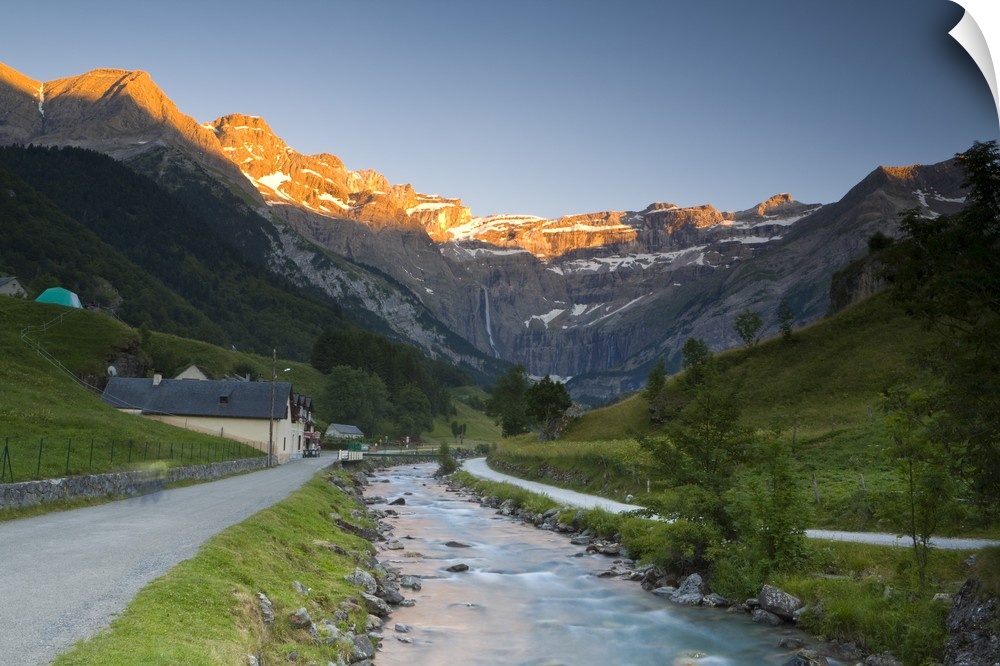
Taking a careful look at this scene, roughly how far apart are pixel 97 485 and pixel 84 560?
16.5 metres

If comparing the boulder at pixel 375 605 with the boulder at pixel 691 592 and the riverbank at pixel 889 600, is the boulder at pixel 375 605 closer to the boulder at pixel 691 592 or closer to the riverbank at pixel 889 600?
the boulder at pixel 691 592

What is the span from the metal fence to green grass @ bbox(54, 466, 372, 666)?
33.8 feet

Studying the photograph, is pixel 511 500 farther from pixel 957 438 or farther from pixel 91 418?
pixel 957 438

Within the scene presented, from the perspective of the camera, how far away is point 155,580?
15.2 meters

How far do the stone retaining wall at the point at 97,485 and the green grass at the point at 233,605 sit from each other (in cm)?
841

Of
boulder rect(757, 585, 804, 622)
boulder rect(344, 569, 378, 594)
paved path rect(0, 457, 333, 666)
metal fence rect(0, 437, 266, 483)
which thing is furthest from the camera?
metal fence rect(0, 437, 266, 483)

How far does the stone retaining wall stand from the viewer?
2520 centimetres

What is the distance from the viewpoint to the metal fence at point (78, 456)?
2830cm

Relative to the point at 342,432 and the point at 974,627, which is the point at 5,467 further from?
the point at 342,432

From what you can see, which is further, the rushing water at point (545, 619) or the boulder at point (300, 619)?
the rushing water at point (545, 619)

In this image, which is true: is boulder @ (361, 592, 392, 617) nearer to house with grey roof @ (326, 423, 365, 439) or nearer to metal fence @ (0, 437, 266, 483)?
metal fence @ (0, 437, 266, 483)

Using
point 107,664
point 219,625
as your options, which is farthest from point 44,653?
point 219,625

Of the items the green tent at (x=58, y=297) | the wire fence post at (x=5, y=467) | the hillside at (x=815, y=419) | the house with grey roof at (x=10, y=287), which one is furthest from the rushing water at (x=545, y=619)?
the house with grey roof at (x=10, y=287)

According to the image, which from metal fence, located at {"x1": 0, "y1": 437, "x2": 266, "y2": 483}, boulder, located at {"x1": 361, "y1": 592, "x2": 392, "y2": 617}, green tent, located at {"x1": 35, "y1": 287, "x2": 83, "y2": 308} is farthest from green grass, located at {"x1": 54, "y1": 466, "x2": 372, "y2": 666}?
green tent, located at {"x1": 35, "y1": 287, "x2": 83, "y2": 308}
